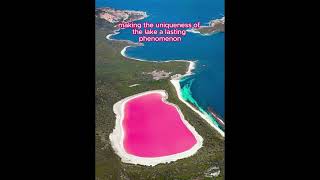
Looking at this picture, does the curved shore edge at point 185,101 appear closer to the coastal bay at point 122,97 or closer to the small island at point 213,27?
the coastal bay at point 122,97

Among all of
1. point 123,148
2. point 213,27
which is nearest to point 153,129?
point 123,148

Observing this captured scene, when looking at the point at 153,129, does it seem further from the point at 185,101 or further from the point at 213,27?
the point at 213,27

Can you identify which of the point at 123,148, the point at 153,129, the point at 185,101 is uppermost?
the point at 185,101

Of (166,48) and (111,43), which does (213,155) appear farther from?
(111,43)

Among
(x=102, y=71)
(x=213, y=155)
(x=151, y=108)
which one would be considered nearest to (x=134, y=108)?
(x=151, y=108)

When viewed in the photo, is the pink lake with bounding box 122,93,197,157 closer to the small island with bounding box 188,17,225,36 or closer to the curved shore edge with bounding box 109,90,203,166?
the curved shore edge with bounding box 109,90,203,166

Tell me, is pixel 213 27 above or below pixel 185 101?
above

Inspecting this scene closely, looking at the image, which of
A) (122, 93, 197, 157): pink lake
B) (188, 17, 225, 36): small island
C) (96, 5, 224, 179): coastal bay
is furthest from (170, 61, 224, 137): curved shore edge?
(188, 17, 225, 36): small island

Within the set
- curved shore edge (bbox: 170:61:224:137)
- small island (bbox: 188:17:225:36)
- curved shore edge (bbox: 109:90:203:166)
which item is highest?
small island (bbox: 188:17:225:36)
